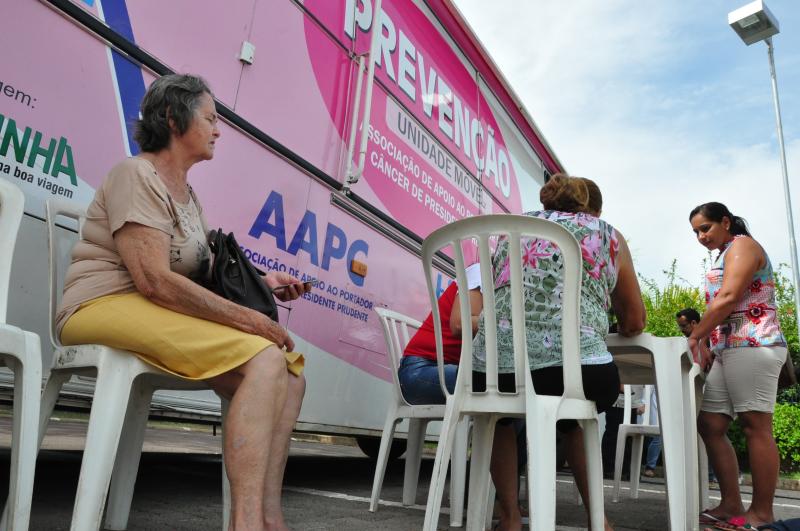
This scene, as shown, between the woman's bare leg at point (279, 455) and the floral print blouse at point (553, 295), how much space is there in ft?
2.06

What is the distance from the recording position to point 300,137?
2.96 metres

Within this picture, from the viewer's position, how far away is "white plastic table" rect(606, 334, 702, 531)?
2244 millimetres

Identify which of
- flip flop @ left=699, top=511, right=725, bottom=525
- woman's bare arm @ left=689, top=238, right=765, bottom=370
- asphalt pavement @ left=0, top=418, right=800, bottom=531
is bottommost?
asphalt pavement @ left=0, top=418, right=800, bottom=531

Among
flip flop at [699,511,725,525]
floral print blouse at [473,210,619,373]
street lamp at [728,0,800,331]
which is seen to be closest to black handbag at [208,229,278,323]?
floral print blouse at [473,210,619,373]

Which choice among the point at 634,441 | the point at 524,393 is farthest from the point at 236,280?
the point at 634,441

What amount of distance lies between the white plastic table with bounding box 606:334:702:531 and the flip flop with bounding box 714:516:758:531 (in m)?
0.19

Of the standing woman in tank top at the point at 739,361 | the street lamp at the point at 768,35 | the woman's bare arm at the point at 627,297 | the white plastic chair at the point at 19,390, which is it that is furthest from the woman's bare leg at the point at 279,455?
the street lamp at the point at 768,35

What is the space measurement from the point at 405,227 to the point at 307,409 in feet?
3.99

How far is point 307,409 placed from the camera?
295cm

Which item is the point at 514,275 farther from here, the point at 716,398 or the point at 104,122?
the point at 716,398

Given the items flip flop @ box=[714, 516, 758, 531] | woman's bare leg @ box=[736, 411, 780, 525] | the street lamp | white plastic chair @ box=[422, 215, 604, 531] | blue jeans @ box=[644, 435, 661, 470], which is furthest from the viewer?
the street lamp

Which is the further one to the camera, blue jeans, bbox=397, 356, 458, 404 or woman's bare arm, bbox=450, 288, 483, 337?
blue jeans, bbox=397, 356, 458, 404

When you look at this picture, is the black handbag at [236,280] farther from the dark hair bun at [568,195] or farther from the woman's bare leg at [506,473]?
the dark hair bun at [568,195]

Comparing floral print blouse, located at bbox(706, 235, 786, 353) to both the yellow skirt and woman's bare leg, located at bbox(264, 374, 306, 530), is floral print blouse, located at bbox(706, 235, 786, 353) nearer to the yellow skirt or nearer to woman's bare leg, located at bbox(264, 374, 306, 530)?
woman's bare leg, located at bbox(264, 374, 306, 530)
